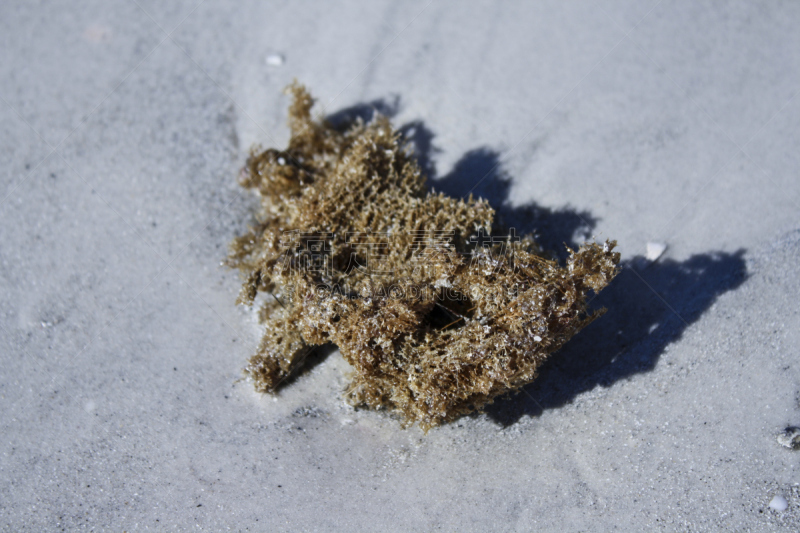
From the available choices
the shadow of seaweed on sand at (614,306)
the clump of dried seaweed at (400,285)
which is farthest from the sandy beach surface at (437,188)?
the clump of dried seaweed at (400,285)

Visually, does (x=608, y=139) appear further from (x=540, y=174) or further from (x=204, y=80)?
(x=204, y=80)

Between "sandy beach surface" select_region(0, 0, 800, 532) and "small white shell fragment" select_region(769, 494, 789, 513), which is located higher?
"sandy beach surface" select_region(0, 0, 800, 532)

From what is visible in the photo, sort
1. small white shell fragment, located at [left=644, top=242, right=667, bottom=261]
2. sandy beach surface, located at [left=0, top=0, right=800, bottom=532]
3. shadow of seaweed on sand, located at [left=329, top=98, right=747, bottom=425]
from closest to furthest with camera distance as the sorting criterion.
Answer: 1. sandy beach surface, located at [left=0, top=0, right=800, bottom=532]
2. shadow of seaweed on sand, located at [left=329, top=98, right=747, bottom=425]
3. small white shell fragment, located at [left=644, top=242, right=667, bottom=261]

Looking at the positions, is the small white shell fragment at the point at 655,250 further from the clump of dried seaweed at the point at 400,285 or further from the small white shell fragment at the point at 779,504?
the small white shell fragment at the point at 779,504

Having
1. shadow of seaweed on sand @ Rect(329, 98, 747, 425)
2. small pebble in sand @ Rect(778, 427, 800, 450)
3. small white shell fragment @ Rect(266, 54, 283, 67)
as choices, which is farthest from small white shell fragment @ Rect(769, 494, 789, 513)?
small white shell fragment @ Rect(266, 54, 283, 67)

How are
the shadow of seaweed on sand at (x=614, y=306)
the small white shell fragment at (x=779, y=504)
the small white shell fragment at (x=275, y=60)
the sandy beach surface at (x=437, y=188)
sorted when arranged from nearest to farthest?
the small white shell fragment at (x=779, y=504), the sandy beach surface at (x=437, y=188), the shadow of seaweed on sand at (x=614, y=306), the small white shell fragment at (x=275, y=60)

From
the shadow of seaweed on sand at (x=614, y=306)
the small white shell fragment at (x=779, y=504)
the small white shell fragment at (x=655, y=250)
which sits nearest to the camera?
the small white shell fragment at (x=779, y=504)

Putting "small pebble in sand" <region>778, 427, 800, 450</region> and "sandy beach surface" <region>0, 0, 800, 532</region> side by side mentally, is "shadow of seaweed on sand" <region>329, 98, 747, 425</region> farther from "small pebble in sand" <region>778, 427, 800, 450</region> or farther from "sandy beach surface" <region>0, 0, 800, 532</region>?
"small pebble in sand" <region>778, 427, 800, 450</region>

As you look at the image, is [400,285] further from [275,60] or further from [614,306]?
[275,60]
